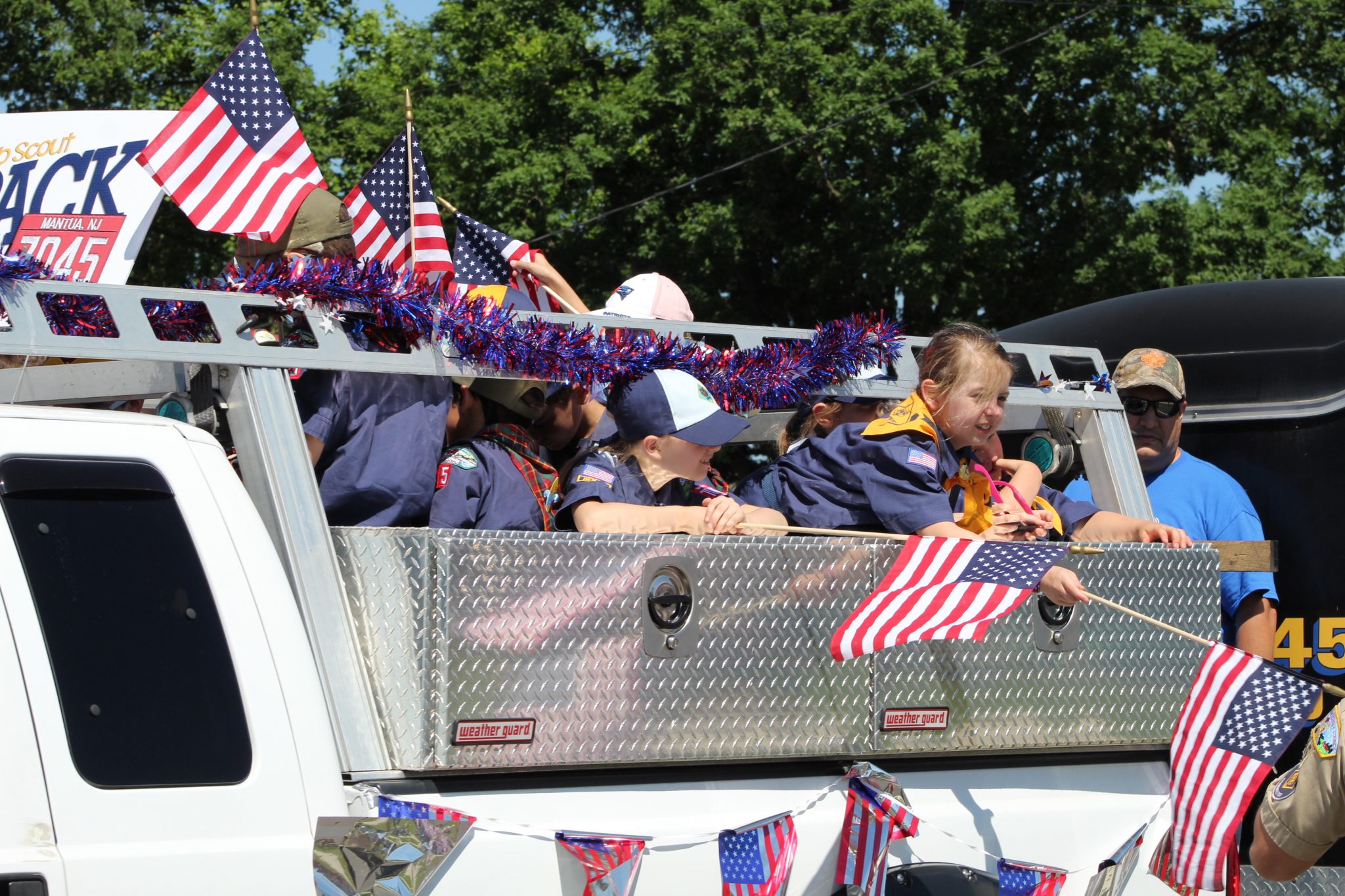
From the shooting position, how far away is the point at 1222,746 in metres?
3.10

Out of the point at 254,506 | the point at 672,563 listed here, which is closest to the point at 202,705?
the point at 254,506

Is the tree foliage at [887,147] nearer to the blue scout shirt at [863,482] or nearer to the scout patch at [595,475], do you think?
the blue scout shirt at [863,482]

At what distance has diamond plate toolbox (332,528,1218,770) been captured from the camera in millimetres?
2783

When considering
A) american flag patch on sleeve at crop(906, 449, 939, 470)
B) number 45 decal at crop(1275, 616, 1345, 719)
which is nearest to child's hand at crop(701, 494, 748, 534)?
american flag patch on sleeve at crop(906, 449, 939, 470)

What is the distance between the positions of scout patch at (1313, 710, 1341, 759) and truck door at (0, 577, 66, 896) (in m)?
2.15

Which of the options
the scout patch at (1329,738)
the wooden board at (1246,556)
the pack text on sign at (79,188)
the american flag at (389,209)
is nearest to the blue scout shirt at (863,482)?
the wooden board at (1246,556)

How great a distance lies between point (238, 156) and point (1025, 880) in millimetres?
2738

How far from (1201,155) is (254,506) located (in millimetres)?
15691

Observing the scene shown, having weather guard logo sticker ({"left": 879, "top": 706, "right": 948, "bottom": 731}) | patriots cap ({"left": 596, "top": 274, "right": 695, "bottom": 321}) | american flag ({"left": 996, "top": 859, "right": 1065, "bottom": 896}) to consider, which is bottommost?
american flag ({"left": 996, "top": 859, "right": 1065, "bottom": 896})

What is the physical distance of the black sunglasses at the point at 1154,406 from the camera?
5016 mm

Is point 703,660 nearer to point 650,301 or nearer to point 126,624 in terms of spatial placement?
point 126,624

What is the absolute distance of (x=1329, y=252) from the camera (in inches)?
671

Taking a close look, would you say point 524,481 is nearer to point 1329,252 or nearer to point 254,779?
point 254,779

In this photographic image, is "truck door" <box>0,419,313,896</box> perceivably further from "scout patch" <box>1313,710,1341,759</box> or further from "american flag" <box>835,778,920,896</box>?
"scout patch" <box>1313,710,1341,759</box>
